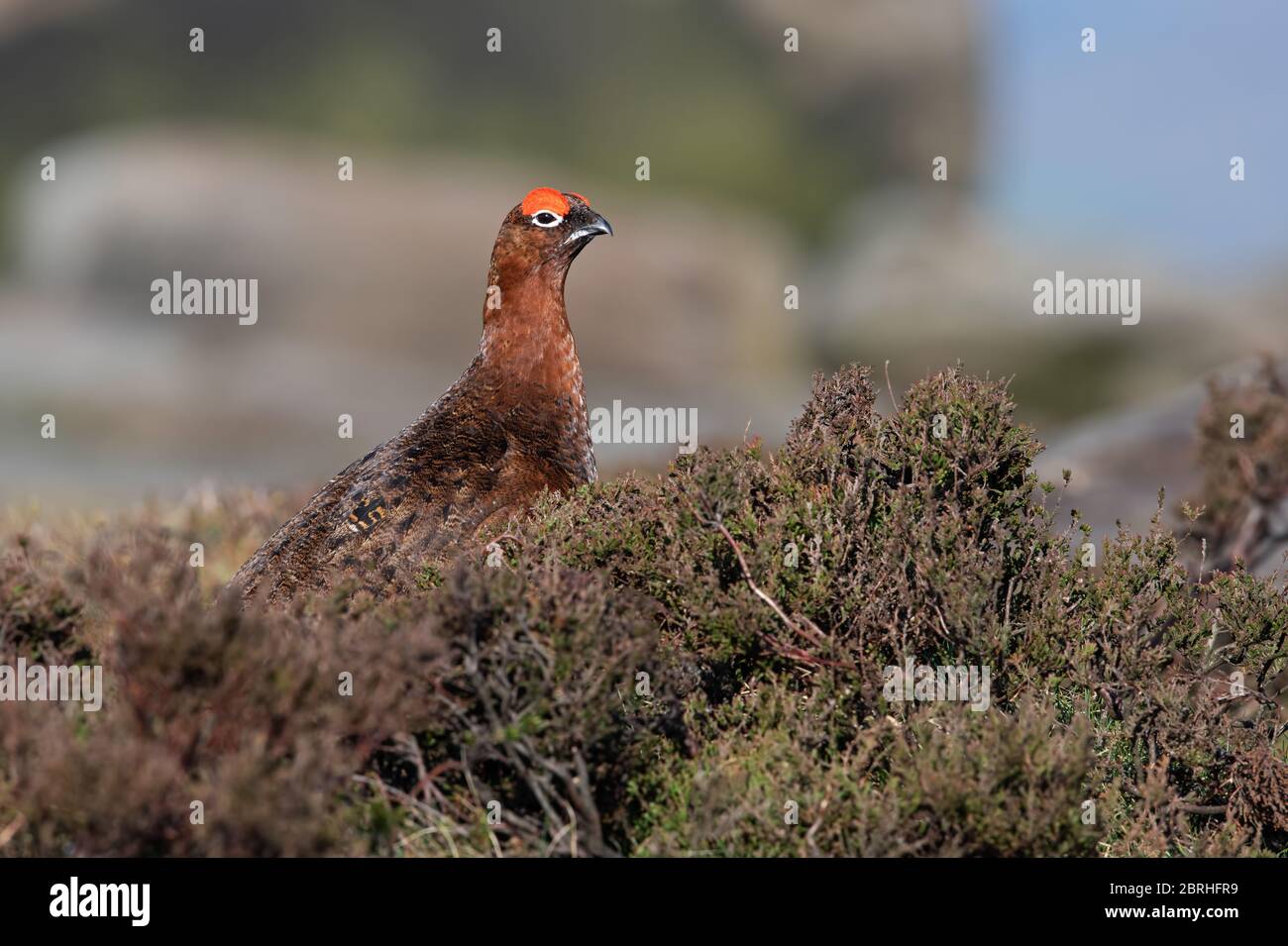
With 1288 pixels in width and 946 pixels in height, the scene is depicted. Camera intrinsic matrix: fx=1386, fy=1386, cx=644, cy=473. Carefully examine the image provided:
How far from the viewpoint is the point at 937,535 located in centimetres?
477

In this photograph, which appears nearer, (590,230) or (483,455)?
(483,455)

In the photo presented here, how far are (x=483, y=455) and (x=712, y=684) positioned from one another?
1689 millimetres

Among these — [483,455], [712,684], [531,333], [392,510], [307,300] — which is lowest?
[712,684]

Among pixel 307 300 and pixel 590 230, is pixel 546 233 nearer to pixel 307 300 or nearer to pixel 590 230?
pixel 590 230

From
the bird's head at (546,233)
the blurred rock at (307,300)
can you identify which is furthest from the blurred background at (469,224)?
the bird's head at (546,233)

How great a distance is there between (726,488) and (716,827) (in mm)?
1175

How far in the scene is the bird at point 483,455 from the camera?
5574 millimetres

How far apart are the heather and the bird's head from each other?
1.88 m

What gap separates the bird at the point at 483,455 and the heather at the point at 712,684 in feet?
0.98

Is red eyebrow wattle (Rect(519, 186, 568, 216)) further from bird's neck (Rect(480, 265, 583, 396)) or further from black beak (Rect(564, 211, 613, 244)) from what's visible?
bird's neck (Rect(480, 265, 583, 396))

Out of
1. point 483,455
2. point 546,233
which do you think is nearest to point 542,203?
point 546,233

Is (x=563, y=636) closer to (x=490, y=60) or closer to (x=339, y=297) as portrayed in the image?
(x=339, y=297)

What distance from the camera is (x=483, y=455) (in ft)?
19.7

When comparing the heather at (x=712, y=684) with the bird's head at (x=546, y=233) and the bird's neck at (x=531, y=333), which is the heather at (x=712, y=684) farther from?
the bird's head at (x=546, y=233)
